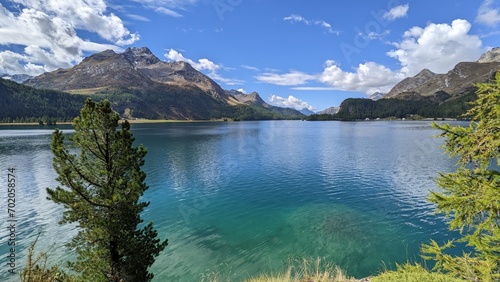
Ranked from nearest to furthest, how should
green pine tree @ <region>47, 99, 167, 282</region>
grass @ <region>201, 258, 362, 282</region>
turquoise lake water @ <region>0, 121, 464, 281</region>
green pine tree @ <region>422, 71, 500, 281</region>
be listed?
green pine tree @ <region>422, 71, 500, 281</region> → grass @ <region>201, 258, 362, 282</region> → green pine tree @ <region>47, 99, 167, 282</region> → turquoise lake water @ <region>0, 121, 464, 281</region>

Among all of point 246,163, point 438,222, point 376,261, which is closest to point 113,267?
point 376,261

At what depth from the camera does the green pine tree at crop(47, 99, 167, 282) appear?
15625mm

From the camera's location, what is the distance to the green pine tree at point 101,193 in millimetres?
15625

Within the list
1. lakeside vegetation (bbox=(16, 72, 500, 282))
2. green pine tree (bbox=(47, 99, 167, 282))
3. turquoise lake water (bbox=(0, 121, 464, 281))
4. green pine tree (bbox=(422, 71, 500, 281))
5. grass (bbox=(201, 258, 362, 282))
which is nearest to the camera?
green pine tree (bbox=(422, 71, 500, 281))

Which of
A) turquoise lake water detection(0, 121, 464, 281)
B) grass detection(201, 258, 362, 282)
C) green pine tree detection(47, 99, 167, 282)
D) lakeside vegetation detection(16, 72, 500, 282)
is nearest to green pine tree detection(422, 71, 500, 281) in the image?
lakeside vegetation detection(16, 72, 500, 282)

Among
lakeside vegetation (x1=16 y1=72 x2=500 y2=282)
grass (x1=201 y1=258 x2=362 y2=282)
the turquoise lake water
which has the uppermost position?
lakeside vegetation (x1=16 y1=72 x2=500 y2=282)

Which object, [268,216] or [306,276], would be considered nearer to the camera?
[306,276]

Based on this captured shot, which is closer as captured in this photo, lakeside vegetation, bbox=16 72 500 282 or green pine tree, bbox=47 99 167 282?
lakeside vegetation, bbox=16 72 500 282

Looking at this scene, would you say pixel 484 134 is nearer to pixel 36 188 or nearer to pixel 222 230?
pixel 222 230

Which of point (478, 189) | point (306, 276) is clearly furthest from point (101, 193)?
point (478, 189)

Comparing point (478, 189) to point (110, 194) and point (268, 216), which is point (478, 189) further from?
point (268, 216)

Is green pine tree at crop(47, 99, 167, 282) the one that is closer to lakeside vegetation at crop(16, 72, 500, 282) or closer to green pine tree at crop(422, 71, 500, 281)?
lakeside vegetation at crop(16, 72, 500, 282)

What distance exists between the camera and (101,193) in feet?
53.8

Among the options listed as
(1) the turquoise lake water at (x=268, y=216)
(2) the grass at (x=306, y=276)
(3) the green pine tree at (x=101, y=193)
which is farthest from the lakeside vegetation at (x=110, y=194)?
(1) the turquoise lake water at (x=268, y=216)
